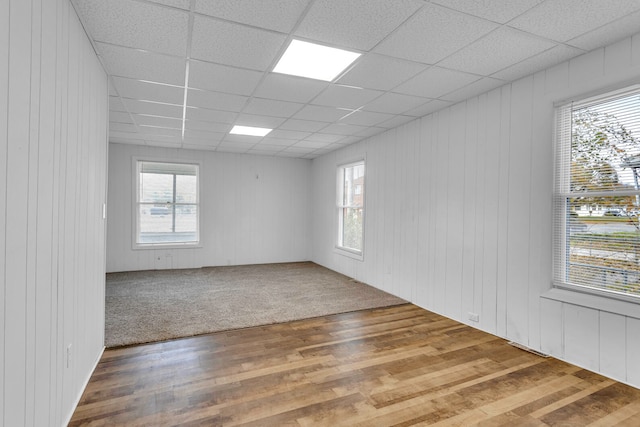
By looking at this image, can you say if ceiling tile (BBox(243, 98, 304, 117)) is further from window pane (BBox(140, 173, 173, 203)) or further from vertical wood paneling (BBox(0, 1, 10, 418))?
window pane (BBox(140, 173, 173, 203))

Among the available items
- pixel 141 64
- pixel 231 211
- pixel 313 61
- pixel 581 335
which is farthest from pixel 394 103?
pixel 231 211

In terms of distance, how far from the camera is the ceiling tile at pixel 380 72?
8.90ft

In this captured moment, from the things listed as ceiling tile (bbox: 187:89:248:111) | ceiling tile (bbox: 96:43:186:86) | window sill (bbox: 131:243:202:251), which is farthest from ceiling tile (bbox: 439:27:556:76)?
window sill (bbox: 131:243:202:251)

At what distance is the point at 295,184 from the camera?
25.2 feet

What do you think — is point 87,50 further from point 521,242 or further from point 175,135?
point 521,242

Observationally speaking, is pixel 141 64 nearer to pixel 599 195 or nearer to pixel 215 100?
pixel 215 100

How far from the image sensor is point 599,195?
2521mm

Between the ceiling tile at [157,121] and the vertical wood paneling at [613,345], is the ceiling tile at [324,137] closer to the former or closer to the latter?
the ceiling tile at [157,121]

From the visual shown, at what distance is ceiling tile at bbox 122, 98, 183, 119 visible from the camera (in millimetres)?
3840

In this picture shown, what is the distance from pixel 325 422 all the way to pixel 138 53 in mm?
2991

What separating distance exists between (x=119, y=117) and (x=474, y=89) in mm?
4428

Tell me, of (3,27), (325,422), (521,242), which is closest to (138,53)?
(3,27)

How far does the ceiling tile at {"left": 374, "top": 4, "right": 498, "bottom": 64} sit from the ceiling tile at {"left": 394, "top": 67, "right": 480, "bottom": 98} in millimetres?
298

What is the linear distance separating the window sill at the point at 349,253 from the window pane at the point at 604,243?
10.9 ft
